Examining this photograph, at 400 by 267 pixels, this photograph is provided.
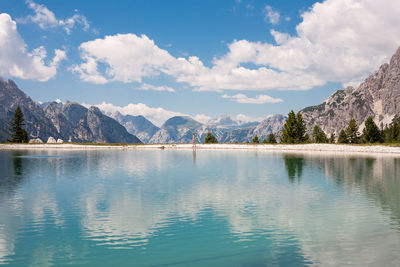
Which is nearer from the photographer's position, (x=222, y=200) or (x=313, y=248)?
(x=313, y=248)

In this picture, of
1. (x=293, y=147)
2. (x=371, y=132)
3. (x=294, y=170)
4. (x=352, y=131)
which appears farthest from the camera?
(x=352, y=131)

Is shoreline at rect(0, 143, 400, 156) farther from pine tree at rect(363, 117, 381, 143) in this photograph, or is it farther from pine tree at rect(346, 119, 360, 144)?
pine tree at rect(346, 119, 360, 144)

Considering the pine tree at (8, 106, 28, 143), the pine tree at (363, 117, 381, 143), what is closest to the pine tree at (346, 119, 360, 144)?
the pine tree at (363, 117, 381, 143)

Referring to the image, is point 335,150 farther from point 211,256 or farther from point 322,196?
point 211,256

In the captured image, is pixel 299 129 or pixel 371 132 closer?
pixel 371 132

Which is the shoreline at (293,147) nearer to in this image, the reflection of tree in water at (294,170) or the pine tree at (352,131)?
the pine tree at (352,131)

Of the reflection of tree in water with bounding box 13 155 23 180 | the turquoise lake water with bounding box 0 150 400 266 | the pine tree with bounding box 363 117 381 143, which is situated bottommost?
the turquoise lake water with bounding box 0 150 400 266

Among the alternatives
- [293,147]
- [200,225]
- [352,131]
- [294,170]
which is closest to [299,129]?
[293,147]

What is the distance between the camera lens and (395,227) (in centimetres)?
2086

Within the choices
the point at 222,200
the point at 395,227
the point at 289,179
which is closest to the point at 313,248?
the point at 395,227

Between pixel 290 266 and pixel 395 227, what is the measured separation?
1048 cm

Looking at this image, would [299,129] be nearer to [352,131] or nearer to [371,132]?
[352,131]

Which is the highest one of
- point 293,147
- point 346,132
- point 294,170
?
point 346,132

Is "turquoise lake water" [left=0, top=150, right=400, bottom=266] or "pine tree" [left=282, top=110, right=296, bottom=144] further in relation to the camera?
"pine tree" [left=282, top=110, right=296, bottom=144]
